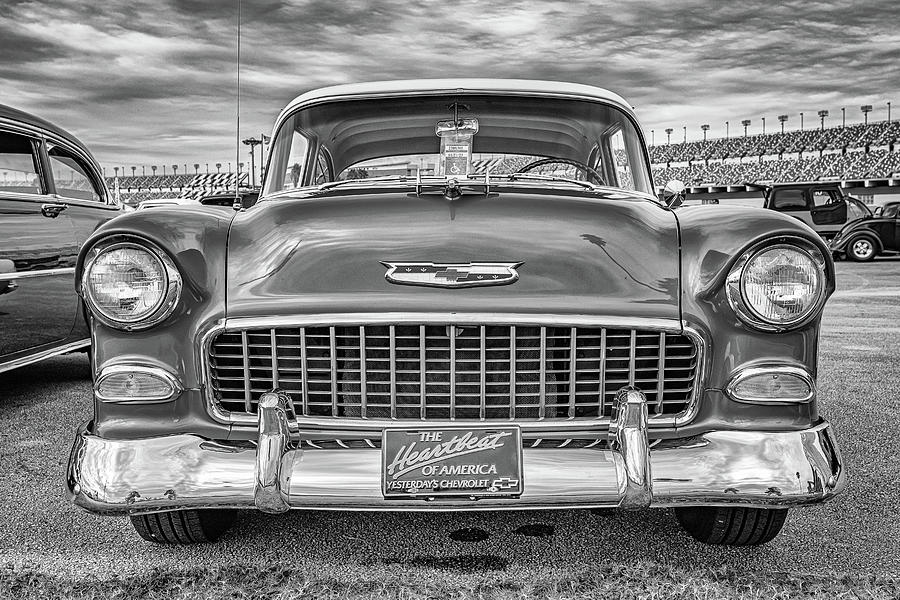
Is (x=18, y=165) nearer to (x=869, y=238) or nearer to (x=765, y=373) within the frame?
(x=765, y=373)

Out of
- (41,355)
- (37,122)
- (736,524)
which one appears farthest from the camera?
(37,122)

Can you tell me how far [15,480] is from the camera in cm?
318

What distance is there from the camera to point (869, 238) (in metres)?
16.2

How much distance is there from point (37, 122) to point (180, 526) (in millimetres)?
3280

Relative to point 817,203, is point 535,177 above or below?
above

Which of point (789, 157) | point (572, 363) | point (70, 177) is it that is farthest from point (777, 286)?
point (789, 157)

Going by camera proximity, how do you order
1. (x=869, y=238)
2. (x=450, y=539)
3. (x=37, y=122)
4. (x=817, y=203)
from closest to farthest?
(x=450, y=539) < (x=37, y=122) < (x=869, y=238) < (x=817, y=203)

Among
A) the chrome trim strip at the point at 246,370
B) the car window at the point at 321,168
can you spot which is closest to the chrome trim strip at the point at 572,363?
the chrome trim strip at the point at 246,370

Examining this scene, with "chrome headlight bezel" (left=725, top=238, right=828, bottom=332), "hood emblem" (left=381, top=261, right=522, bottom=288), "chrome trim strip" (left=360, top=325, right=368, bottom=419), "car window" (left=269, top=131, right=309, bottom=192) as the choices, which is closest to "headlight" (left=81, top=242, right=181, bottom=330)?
"chrome trim strip" (left=360, top=325, right=368, bottom=419)

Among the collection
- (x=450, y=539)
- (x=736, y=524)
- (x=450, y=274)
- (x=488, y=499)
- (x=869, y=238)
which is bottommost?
(x=869, y=238)

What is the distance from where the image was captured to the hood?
6.91 feet

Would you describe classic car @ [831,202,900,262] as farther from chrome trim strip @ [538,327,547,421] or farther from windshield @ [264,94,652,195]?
chrome trim strip @ [538,327,547,421]

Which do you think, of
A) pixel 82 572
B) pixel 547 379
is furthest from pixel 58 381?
pixel 547 379

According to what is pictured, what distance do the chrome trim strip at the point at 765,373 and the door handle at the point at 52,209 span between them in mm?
3663
